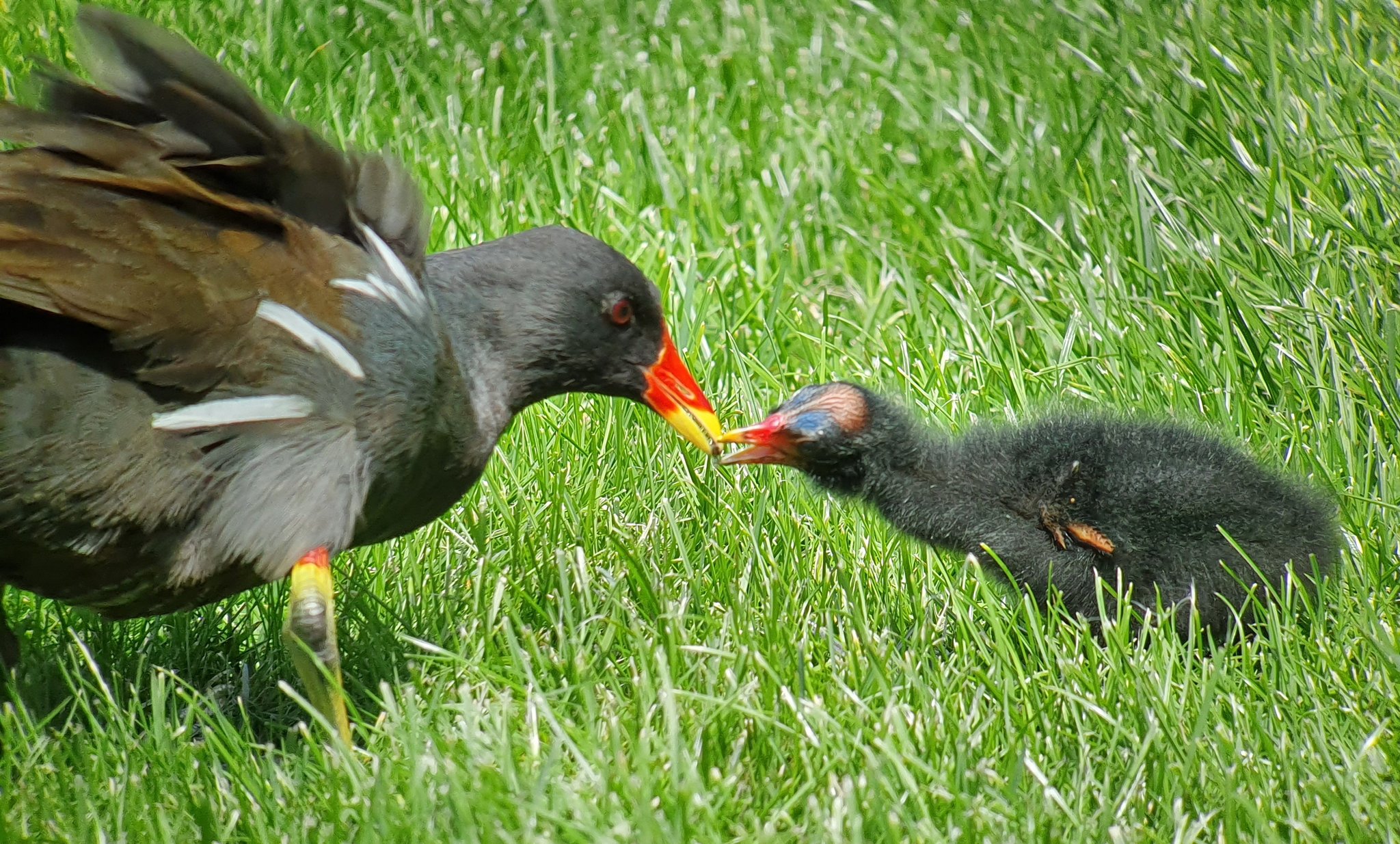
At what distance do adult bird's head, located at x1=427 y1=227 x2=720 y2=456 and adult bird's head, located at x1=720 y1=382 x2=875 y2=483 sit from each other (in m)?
0.09

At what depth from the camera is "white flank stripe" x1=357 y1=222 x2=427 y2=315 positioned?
10.2ft

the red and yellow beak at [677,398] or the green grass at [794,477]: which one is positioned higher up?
the red and yellow beak at [677,398]

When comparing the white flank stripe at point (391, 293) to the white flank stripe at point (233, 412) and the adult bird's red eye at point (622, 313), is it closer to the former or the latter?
the white flank stripe at point (233, 412)

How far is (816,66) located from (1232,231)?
1974 mm

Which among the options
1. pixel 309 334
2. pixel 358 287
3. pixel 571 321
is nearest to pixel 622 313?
pixel 571 321

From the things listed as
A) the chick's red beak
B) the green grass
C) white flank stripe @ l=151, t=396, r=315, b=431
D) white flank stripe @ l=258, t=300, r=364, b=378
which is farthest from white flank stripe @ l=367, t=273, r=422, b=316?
the chick's red beak

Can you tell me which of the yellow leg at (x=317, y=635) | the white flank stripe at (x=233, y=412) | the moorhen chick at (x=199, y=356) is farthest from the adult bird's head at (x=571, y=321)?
the yellow leg at (x=317, y=635)

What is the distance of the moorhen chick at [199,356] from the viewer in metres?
2.76

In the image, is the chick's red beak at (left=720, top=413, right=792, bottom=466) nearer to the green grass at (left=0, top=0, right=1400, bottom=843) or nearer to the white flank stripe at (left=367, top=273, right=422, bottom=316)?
the green grass at (left=0, top=0, right=1400, bottom=843)

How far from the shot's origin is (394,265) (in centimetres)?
313

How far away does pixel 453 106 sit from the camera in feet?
17.9

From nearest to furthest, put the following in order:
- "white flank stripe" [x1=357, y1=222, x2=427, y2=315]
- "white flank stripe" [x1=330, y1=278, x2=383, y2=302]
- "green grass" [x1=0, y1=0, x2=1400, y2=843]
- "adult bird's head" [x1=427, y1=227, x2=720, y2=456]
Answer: "green grass" [x1=0, y1=0, x2=1400, y2=843], "white flank stripe" [x1=330, y1=278, x2=383, y2=302], "white flank stripe" [x1=357, y1=222, x2=427, y2=315], "adult bird's head" [x1=427, y1=227, x2=720, y2=456]

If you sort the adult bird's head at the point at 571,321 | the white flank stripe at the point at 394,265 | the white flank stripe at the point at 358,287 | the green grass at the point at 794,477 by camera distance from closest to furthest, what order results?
the green grass at the point at 794,477 < the white flank stripe at the point at 358,287 < the white flank stripe at the point at 394,265 < the adult bird's head at the point at 571,321

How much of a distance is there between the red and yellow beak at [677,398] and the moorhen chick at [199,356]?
1.63 feet
